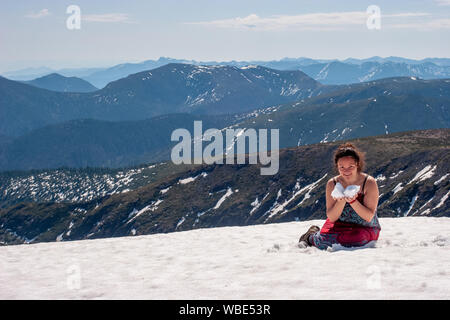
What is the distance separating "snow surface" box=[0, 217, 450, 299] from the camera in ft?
42.5

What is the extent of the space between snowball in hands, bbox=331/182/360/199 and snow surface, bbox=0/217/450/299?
2.32m

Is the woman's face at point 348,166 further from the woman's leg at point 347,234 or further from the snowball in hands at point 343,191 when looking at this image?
the woman's leg at point 347,234

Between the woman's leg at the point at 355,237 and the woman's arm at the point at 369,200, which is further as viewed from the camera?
the woman's leg at the point at 355,237

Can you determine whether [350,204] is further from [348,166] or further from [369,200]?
[348,166]

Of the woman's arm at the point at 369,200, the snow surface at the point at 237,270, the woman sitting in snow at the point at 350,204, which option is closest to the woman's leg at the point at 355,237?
the woman sitting in snow at the point at 350,204

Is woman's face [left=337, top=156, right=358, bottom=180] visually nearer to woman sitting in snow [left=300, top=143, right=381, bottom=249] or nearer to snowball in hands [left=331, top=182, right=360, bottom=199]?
woman sitting in snow [left=300, top=143, right=381, bottom=249]

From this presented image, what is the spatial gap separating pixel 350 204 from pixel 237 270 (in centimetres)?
467

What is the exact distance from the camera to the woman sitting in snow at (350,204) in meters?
15.8

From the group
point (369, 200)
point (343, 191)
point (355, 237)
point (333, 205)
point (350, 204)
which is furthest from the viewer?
point (355, 237)

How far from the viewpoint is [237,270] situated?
16234 millimetres

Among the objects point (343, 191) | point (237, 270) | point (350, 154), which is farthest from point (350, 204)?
point (237, 270)

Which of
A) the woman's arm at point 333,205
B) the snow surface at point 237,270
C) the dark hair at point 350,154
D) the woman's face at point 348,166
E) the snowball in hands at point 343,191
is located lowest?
the snow surface at point 237,270

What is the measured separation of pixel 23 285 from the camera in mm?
15914
